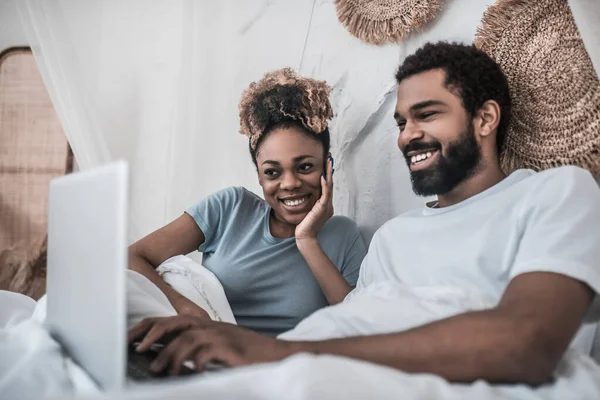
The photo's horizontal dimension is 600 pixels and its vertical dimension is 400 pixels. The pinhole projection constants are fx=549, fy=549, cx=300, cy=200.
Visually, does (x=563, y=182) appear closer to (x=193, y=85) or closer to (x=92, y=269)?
(x=92, y=269)

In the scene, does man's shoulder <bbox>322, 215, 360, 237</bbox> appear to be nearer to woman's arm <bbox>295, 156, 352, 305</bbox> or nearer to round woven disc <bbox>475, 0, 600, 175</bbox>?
woman's arm <bbox>295, 156, 352, 305</bbox>

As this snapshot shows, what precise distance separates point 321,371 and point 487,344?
25 centimetres

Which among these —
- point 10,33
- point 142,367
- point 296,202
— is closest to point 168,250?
point 296,202

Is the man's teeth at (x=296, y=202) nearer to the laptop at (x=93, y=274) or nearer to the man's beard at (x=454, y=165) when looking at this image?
the man's beard at (x=454, y=165)

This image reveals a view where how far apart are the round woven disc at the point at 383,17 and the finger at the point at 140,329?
1120 mm

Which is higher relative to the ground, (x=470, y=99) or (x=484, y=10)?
(x=484, y=10)

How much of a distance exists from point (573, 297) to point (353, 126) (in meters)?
1.09

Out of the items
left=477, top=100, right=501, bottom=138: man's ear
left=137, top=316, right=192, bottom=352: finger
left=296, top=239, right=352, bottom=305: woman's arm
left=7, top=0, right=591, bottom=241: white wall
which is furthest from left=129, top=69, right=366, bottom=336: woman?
left=137, top=316, right=192, bottom=352: finger

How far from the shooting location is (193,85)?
2.01m

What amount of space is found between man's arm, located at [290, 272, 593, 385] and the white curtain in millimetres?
922

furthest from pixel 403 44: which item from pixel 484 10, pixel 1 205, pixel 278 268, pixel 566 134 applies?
pixel 1 205

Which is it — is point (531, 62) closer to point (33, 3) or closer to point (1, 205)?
point (33, 3)

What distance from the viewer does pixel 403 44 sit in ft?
5.33

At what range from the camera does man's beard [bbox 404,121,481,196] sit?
45.4 inches
